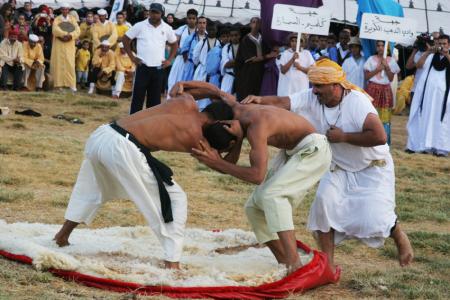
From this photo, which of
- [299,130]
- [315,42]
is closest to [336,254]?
[299,130]

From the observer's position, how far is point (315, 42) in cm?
1634

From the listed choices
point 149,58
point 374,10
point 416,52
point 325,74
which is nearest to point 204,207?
point 325,74

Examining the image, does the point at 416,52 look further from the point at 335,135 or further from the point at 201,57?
the point at 335,135

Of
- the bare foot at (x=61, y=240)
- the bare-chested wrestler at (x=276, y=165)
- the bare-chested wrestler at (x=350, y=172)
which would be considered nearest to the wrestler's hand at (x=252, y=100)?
the bare-chested wrestler at (x=350, y=172)

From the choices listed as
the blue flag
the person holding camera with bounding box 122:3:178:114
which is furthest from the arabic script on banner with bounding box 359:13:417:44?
the person holding camera with bounding box 122:3:178:114

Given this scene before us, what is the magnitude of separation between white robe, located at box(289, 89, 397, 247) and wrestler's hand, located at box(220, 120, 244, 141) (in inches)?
37.7

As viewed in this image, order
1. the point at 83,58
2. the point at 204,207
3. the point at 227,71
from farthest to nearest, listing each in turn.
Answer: the point at 83,58 < the point at 227,71 < the point at 204,207

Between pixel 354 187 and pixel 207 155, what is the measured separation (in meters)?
1.28

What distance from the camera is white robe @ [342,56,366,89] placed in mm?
13875

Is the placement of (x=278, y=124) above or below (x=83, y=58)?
above

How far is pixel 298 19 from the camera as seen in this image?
519 inches

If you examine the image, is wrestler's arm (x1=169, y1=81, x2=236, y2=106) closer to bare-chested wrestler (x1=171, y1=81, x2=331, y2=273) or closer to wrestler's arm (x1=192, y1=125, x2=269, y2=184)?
bare-chested wrestler (x1=171, y1=81, x2=331, y2=273)

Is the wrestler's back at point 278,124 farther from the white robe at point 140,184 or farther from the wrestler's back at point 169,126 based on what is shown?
the white robe at point 140,184

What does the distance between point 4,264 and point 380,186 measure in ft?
8.01
